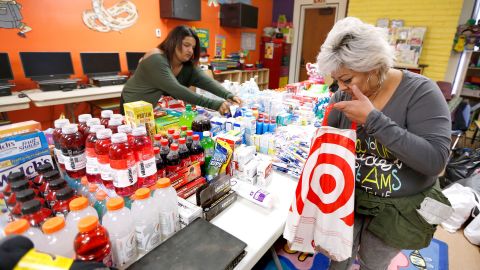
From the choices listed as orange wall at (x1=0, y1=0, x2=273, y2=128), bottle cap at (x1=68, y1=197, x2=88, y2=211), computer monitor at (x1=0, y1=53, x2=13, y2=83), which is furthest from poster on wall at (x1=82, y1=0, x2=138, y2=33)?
bottle cap at (x1=68, y1=197, x2=88, y2=211)

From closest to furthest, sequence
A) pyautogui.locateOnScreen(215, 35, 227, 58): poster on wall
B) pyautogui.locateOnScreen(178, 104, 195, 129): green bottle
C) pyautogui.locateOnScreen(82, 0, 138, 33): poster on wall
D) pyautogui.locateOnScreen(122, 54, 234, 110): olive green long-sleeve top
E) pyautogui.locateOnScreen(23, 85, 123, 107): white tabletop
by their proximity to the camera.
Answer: pyautogui.locateOnScreen(178, 104, 195, 129): green bottle < pyautogui.locateOnScreen(122, 54, 234, 110): olive green long-sleeve top < pyautogui.locateOnScreen(23, 85, 123, 107): white tabletop < pyautogui.locateOnScreen(82, 0, 138, 33): poster on wall < pyautogui.locateOnScreen(215, 35, 227, 58): poster on wall

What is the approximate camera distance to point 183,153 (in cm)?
115

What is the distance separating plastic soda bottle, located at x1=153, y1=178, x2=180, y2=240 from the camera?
0.89 metres

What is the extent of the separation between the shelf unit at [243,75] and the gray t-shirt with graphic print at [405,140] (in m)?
4.71

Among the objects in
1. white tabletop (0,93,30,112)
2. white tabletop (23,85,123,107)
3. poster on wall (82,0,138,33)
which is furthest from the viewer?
poster on wall (82,0,138,33)

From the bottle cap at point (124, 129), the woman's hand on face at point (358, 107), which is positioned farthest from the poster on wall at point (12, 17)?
the woman's hand on face at point (358, 107)

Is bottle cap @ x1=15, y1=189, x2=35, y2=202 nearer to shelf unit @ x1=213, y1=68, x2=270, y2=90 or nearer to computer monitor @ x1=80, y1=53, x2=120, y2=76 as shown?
computer monitor @ x1=80, y1=53, x2=120, y2=76

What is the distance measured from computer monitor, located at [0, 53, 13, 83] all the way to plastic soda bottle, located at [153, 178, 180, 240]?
3.63m

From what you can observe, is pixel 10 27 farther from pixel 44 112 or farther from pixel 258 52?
pixel 258 52

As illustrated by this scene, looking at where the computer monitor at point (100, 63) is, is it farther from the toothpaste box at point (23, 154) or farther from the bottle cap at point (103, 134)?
the bottle cap at point (103, 134)

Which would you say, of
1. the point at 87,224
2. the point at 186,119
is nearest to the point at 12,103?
the point at 186,119

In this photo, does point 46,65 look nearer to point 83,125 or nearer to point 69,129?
point 83,125

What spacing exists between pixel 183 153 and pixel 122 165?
1.06 ft

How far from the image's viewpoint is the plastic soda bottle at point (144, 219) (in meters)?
0.82
